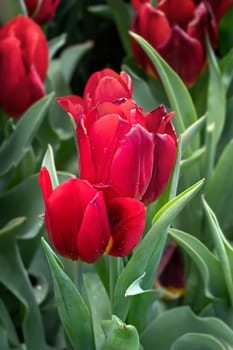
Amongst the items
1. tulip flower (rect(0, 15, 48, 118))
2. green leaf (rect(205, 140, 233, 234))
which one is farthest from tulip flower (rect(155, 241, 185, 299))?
tulip flower (rect(0, 15, 48, 118))

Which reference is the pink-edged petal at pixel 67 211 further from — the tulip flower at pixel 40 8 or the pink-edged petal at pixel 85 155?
the tulip flower at pixel 40 8

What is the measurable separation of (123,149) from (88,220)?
5 centimetres

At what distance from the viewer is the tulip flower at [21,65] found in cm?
71

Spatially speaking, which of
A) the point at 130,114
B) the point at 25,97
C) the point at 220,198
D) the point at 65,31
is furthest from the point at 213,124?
the point at 65,31

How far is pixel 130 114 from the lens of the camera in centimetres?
46

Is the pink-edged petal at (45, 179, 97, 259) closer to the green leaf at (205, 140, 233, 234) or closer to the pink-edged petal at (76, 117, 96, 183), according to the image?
the pink-edged petal at (76, 117, 96, 183)

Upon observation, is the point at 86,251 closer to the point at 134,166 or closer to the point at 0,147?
the point at 134,166

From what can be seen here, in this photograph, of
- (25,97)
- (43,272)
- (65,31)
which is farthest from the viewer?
(65,31)

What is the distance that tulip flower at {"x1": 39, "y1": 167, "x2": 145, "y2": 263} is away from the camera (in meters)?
0.45

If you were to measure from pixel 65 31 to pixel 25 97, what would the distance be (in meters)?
0.49

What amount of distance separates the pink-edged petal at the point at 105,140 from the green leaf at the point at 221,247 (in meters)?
0.13

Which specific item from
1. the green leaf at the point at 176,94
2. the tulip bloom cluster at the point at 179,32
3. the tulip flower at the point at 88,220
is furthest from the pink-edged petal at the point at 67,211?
the tulip bloom cluster at the point at 179,32

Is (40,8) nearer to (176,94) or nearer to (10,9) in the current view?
(10,9)

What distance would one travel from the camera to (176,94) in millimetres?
718
